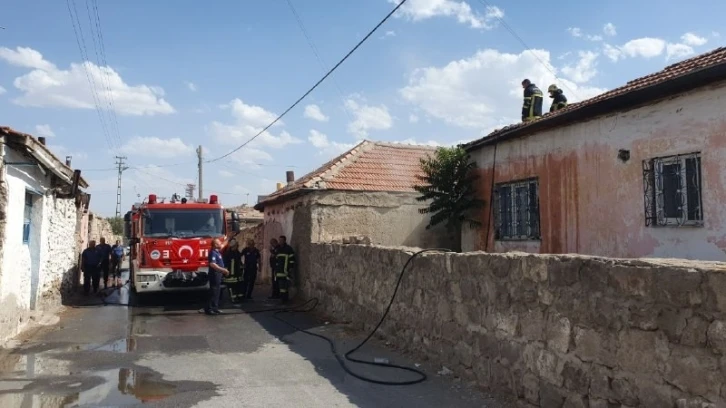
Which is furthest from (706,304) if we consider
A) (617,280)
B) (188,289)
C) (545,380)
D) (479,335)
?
Answer: (188,289)

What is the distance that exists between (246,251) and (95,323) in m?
4.68

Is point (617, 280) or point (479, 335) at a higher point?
point (617, 280)

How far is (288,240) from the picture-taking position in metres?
16.2

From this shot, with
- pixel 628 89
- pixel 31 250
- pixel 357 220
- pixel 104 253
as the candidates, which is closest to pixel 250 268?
pixel 357 220

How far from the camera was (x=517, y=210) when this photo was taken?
11.1 meters

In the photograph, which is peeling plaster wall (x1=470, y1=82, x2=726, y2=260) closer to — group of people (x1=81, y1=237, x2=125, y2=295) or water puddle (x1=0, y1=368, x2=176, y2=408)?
water puddle (x1=0, y1=368, x2=176, y2=408)

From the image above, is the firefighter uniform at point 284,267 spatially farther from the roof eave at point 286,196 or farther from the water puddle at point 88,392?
the water puddle at point 88,392

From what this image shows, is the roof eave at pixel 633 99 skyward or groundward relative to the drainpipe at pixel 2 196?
skyward

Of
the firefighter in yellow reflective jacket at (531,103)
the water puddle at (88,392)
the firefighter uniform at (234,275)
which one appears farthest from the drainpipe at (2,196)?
the firefighter in yellow reflective jacket at (531,103)

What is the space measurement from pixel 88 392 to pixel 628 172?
25.6ft

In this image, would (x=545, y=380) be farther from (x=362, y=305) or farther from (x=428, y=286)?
(x=362, y=305)

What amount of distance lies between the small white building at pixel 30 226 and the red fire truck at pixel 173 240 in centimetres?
180

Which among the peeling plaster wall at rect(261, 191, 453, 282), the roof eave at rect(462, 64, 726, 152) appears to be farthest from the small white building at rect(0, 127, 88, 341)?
the roof eave at rect(462, 64, 726, 152)

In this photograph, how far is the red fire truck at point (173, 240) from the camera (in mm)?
13758
